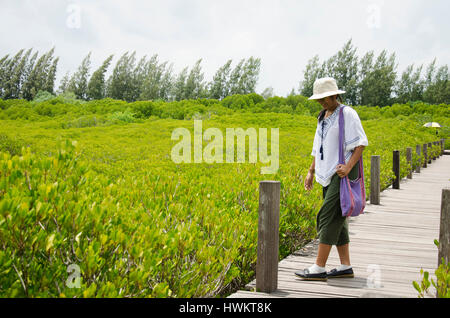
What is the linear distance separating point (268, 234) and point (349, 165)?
0.95 metres

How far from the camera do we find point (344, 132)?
13.1ft

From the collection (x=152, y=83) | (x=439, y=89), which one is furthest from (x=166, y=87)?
(x=439, y=89)

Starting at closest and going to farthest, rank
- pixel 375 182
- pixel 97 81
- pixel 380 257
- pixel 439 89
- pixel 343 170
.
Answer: pixel 343 170 → pixel 380 257 → pixel 375 182 → pixel 439 89 → pixel 97 81

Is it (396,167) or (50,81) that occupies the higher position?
(50,81)

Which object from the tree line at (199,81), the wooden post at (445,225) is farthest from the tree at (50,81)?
the wooden post at (445,225)

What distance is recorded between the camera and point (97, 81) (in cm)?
6800

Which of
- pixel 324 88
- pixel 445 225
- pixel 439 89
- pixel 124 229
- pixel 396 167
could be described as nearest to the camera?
pixel 124 229

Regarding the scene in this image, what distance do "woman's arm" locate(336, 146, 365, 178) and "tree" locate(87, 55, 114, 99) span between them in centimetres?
6744

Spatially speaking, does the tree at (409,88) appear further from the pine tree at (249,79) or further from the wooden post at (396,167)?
the wooden post at (396,167)

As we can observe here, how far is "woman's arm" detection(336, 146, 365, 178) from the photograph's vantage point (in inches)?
154

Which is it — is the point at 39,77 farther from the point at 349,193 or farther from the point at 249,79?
the point at 349,193

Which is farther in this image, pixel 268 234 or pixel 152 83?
pixel 152 83

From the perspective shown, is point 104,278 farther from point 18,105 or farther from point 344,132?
point 18,105

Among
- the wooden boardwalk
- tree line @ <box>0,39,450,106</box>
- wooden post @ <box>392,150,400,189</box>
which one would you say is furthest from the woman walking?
tree line @ <box>0,39,450,106</box>
